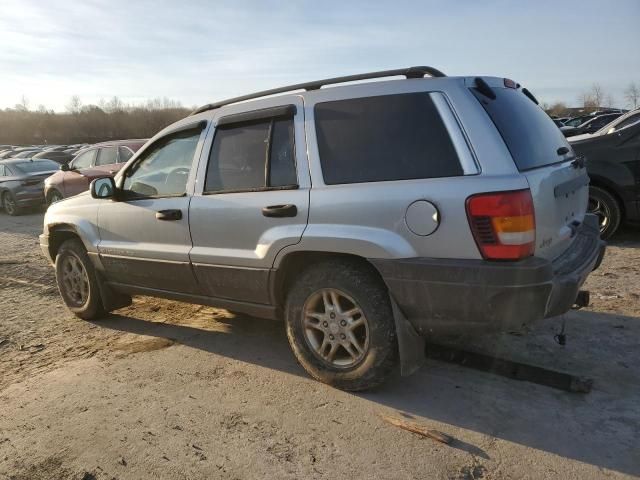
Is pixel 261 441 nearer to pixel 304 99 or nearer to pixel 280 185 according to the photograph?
pixel 280 185

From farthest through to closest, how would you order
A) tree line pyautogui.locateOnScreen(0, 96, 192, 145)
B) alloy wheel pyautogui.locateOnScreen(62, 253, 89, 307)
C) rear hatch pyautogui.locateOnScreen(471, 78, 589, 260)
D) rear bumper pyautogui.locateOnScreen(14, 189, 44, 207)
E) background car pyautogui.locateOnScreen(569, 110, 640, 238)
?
tree line pyautogui.locateOnScreen(0, 96, 192, 145) < rear bumper pyautogui.locateOnScreen(14, 189, 44, 207) < background car pyautogui.locateOnScreen(569, 110, 640, 238) < alloy wheel pyautogui.locateOnScreen(62, 253, 89, 307) < rear hatch pyautogui.locateOnScreen(471, 78, 589, 260)

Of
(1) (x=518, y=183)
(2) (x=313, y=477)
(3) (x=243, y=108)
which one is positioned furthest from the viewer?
(3) (x=243, y=108)

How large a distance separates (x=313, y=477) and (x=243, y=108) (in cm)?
252

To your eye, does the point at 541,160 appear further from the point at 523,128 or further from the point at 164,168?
the point at 164,168

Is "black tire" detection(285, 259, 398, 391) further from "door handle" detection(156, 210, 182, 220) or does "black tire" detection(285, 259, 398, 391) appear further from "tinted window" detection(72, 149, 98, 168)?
"tinted window" detection(72, 149, 98, 168)

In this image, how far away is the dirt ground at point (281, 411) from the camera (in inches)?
105

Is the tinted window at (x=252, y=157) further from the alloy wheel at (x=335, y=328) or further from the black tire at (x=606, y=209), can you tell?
the black tire at (x=606, y=209)

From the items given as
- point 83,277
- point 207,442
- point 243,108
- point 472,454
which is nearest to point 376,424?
point 472,454

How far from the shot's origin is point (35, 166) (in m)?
15.5

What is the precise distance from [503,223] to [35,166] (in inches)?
630

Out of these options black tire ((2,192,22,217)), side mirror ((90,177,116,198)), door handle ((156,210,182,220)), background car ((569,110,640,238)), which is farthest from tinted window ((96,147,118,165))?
background car ((569,110,640,238))

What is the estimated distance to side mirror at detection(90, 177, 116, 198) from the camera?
447 centimetres

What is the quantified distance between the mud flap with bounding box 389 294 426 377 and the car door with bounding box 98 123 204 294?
5.68 ft

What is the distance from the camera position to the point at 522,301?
2.71 meters
